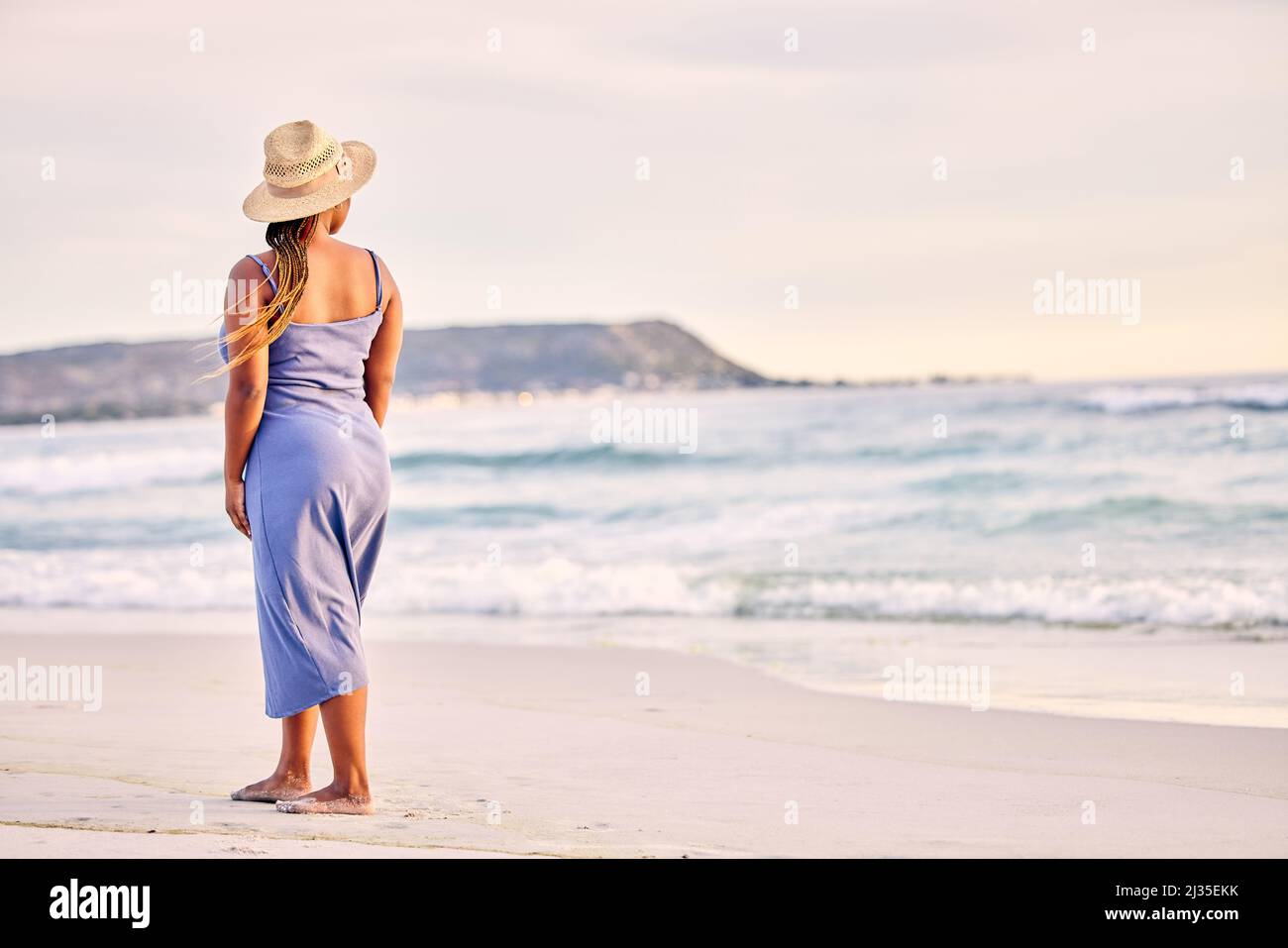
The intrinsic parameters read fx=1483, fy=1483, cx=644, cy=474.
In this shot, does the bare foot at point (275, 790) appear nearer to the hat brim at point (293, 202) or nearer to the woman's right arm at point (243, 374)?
the woman's right arm at point (243, 374)

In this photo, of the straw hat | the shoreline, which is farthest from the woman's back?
the shoreline

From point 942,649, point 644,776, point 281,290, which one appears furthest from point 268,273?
point 942,649

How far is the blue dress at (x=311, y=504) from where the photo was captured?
3.85 m

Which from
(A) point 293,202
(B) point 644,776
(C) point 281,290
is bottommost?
(B) point 644,776

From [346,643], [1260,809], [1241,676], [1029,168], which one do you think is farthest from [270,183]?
[1029,168]

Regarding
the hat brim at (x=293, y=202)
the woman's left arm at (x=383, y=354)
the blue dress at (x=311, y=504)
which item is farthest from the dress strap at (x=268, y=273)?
the woman's left arm at (x=383, y=354)

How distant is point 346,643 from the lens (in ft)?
13.0

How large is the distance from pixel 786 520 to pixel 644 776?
36.8 ft

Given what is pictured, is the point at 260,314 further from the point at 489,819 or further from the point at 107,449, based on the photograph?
the point at 107,449

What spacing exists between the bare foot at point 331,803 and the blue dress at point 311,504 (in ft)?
0.76

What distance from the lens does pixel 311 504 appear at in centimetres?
385

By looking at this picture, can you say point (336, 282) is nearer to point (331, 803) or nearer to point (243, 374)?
point (243, 374)

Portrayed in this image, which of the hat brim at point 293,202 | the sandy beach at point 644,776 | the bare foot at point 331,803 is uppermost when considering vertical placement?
the hat brim at point 293,202

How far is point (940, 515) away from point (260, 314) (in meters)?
12.5
